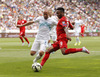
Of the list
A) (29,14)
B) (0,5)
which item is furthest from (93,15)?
(0,5)

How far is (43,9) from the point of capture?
5003cm

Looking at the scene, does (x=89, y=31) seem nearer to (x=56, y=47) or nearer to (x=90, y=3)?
(x=90, y=3)

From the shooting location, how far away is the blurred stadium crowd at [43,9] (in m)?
45.2

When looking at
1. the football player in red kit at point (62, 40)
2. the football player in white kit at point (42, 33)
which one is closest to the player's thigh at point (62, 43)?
the football player in red kit at point (62, 40)

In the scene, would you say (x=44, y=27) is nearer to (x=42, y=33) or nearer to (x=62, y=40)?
(x=42, y=33)

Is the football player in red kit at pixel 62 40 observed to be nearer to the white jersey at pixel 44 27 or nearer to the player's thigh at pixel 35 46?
the player's thigh at pixel 35 46

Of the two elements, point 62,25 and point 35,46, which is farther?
point 35,46

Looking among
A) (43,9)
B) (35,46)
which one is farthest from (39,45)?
(43,9)

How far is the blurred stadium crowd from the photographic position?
→ 45.2 m

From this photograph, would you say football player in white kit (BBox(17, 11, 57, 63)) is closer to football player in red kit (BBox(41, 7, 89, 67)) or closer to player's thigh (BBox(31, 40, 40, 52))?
player's thigh (BBox(31, 40, 40, 52))

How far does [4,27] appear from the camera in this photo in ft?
145

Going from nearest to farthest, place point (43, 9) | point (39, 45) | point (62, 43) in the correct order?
point (62, 43)
point (39, 45)
point (43, 9)

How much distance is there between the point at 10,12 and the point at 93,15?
59.7 ft

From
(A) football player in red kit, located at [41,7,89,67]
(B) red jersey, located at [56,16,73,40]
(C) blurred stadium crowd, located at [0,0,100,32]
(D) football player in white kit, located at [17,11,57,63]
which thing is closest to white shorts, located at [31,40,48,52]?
(D) football player in white kit, located at [17,11,57,63]
